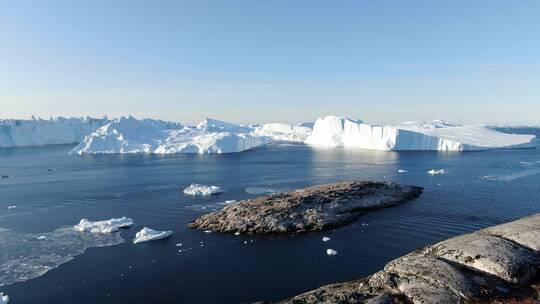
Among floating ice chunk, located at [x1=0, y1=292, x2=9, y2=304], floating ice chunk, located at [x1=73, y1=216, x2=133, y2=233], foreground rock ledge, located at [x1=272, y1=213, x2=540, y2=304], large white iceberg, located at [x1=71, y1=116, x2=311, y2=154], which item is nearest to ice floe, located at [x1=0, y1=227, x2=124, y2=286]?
floating ice chunk, located at [x1=73, y1=216, x2=133, y2=233]

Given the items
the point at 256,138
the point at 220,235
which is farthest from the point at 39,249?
the point at 256,138

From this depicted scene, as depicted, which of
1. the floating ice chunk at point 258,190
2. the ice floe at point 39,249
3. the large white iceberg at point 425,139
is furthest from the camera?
the large white iceberg at point 425,139

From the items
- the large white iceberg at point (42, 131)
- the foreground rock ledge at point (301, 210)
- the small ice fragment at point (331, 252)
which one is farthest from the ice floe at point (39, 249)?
the large white iceberg at point (42, 131)

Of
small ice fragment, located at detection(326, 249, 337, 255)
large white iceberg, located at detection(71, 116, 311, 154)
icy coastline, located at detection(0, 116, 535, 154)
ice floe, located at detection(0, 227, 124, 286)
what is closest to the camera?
ice floe, located at detection(0, 227, 124, 286)

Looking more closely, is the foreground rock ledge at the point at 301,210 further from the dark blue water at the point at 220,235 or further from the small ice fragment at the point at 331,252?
the small ice fragment at the point at 331,252

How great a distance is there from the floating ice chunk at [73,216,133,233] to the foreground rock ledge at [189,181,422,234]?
6440 mm

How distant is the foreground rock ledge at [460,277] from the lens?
1797 cm

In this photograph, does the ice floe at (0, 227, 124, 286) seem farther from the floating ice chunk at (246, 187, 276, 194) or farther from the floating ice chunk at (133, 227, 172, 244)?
the floating ice chunk at (246, 187, 276, 194)

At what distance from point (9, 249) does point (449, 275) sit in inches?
1269

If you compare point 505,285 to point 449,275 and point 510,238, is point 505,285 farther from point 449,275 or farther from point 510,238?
point 510,238

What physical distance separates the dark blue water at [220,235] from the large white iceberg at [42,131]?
10054 centimetres

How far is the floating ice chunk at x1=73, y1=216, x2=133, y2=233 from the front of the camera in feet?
125

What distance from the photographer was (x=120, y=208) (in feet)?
161

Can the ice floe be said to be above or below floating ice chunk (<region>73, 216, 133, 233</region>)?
below
